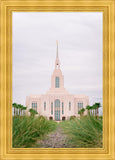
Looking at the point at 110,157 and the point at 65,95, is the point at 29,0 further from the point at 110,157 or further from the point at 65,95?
the point at 65,95

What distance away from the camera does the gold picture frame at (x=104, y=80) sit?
234 centimetres

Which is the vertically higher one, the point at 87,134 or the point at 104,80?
the point at 104,80

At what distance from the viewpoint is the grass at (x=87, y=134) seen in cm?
272

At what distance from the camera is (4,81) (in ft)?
7.91

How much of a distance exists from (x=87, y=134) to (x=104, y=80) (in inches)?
31.2

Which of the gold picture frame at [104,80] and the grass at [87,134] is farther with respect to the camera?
the grass at [87,134]

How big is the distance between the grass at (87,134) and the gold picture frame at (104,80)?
316 mm

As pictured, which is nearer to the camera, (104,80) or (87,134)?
(104,80)

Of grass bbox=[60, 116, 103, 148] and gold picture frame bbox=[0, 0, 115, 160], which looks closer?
gold picture frame bbox=[0, 0, 115, 160]

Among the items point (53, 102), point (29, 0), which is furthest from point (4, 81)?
point (53, 102)

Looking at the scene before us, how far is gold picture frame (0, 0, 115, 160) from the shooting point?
7.69ft

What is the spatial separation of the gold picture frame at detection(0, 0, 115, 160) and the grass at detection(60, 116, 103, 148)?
316 mm

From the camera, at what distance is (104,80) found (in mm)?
2469

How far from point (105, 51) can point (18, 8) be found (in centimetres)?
112
